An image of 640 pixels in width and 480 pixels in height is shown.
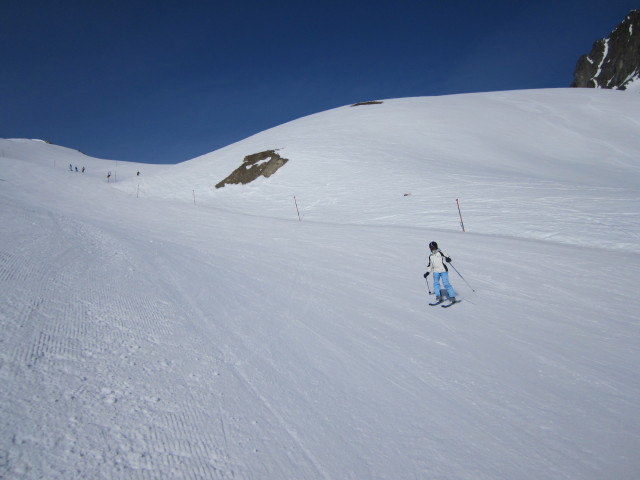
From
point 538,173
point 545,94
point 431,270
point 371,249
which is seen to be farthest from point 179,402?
point 545,94

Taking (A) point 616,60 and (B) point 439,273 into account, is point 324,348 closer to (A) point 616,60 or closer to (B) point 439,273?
(B) point 439,273

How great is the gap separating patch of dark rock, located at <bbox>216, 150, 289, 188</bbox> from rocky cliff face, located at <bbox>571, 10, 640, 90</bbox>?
A: 145 meters

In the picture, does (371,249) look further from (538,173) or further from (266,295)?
(538,173)

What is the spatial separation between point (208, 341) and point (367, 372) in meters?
2.60

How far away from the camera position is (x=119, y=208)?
65.7 ft

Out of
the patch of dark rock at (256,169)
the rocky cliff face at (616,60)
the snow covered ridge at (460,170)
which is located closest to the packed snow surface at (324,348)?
the snow covered ridge at (460,170)

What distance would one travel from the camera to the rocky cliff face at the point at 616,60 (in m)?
121

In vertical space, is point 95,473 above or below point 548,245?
below

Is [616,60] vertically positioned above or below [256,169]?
above

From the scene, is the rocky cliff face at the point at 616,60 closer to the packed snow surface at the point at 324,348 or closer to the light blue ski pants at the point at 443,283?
the packed snow surface at the point at 324,348

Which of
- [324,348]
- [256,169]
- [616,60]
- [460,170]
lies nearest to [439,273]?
[324,348]

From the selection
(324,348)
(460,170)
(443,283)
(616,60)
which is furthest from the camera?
(616,60)

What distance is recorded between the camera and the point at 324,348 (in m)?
5.78

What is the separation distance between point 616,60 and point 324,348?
18027 cm
